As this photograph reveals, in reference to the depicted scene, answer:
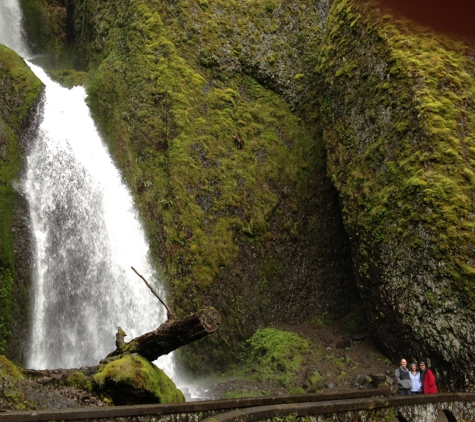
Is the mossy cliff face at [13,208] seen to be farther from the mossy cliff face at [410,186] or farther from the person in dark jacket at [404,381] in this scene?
the mossy cliff face at [410,186]

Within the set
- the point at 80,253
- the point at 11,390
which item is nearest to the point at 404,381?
the point at 11,390

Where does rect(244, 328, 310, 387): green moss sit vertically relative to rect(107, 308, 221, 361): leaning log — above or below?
below

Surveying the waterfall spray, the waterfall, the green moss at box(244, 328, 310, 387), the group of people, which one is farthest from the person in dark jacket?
the waterfall spray

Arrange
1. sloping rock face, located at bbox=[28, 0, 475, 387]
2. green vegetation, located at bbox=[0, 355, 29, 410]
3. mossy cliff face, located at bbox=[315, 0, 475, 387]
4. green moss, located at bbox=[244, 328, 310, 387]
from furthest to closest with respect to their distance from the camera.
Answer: green moss, located at bbox=[244, 328, 310, 387]
sloping rock face, located at bbox=[28, 0, 475, 387]
mossy cliff face, located at bbox=[315, 0, 475, 387]
green vegetation, located at bbox=[0, 355, 29, 410]

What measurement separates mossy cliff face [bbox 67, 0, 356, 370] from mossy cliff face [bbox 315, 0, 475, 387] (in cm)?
185

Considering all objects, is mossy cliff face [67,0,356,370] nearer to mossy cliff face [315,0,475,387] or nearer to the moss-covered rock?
mossy cliff face [315,0,475,387]

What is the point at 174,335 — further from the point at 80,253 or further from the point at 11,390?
the point at 80,253

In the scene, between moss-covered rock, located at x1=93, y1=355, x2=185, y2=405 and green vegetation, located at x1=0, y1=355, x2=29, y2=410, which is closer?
green vegetation, located at x1=0, y1=355, x2=29, y2=410

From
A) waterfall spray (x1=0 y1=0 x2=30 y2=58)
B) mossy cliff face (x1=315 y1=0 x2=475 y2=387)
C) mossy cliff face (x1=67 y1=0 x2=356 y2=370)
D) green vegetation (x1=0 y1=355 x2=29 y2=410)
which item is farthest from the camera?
waterfall spray (x1=0 y1=0 x2=30 y2=58)

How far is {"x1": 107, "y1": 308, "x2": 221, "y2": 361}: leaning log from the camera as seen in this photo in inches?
292

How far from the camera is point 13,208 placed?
44.7 feet

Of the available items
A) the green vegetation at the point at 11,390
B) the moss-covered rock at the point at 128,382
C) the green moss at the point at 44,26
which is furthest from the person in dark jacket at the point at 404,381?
the green moss at the point at 44,26

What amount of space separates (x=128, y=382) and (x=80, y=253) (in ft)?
21.4

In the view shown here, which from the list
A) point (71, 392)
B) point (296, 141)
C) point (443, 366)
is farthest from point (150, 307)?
point (296, 141)
